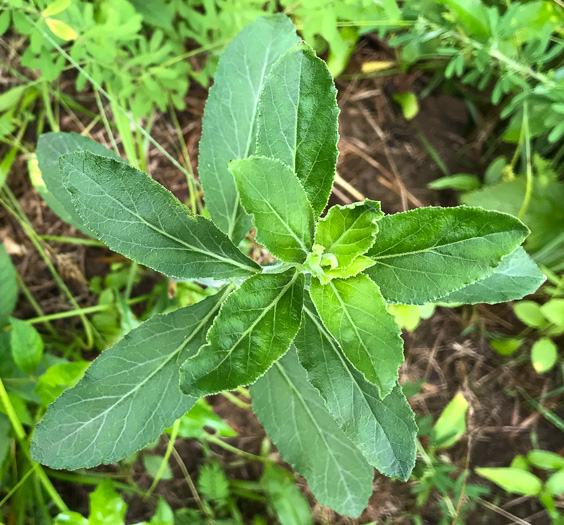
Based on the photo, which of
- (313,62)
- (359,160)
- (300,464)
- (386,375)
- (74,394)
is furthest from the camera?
(359,160)

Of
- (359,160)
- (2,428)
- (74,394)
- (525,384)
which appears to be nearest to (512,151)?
(359,160)

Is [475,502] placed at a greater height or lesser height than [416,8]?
lesser

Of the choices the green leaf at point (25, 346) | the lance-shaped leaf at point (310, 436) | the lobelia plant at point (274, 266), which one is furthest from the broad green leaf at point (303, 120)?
the green leaf at point (25, 346)

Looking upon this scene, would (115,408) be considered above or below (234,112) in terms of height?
below

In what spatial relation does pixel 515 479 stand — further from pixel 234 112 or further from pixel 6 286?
pixel 6 286

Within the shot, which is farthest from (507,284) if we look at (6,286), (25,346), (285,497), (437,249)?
(6,286)

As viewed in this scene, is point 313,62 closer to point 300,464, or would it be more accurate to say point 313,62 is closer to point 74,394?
point 74,394

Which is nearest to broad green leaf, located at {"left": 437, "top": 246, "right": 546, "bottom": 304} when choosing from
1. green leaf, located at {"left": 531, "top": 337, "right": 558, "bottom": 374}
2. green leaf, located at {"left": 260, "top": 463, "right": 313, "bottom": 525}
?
green leaf, located at {"left": 531, "top": 337, "right": 558, "bottom": 374}

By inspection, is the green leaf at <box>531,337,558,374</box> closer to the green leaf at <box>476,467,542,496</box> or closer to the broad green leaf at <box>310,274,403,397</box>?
the green leaf at <box>476,467,542,496</box>
